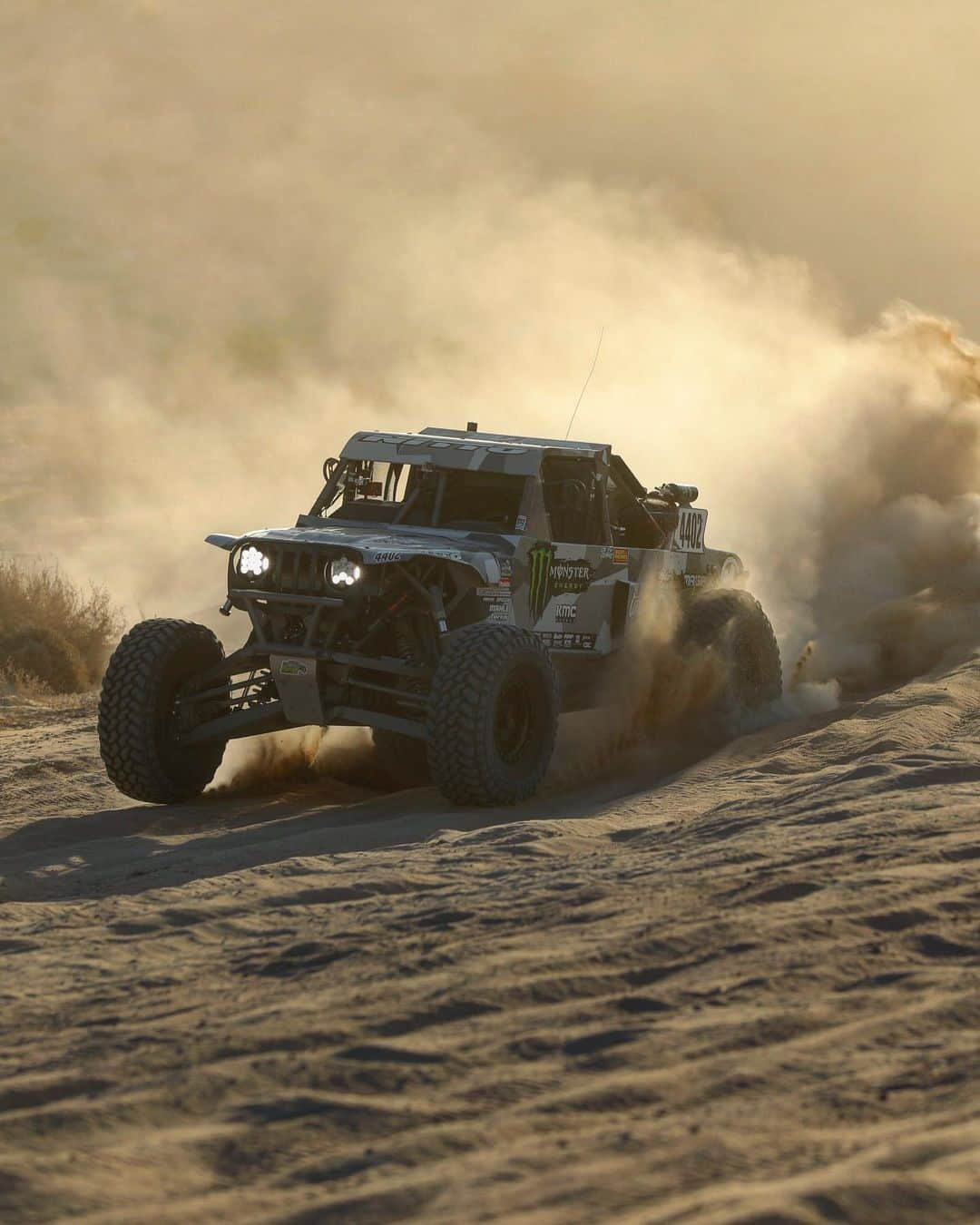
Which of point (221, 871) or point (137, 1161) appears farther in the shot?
point (221, 871)

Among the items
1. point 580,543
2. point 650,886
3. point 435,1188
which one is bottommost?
point 435,1188

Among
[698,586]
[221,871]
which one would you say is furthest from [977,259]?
[221,871]

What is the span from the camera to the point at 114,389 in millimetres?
58969

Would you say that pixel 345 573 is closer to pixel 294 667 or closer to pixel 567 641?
pixel 294 667

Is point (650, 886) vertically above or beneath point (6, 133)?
beneath

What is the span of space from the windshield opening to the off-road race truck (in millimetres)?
11

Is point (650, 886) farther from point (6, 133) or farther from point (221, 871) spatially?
point (6, 133)

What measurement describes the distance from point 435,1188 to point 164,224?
70685 mm

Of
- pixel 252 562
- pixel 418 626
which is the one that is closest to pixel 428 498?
pixel 418 626

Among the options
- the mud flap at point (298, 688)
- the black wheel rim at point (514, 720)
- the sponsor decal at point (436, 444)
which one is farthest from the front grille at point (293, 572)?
the sponsor decal at point (436, 444)

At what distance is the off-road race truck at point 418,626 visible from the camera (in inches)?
353

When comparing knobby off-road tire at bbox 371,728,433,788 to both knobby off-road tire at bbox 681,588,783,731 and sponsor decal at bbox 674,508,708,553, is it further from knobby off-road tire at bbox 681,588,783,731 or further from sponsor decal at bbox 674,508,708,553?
sponsor decal at bbox 674,508,708,553

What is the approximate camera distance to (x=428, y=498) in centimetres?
1038

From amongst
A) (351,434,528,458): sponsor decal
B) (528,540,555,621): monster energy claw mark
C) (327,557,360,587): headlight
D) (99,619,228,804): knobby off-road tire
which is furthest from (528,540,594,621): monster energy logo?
(99,619,228,804): knobby off-road tire
